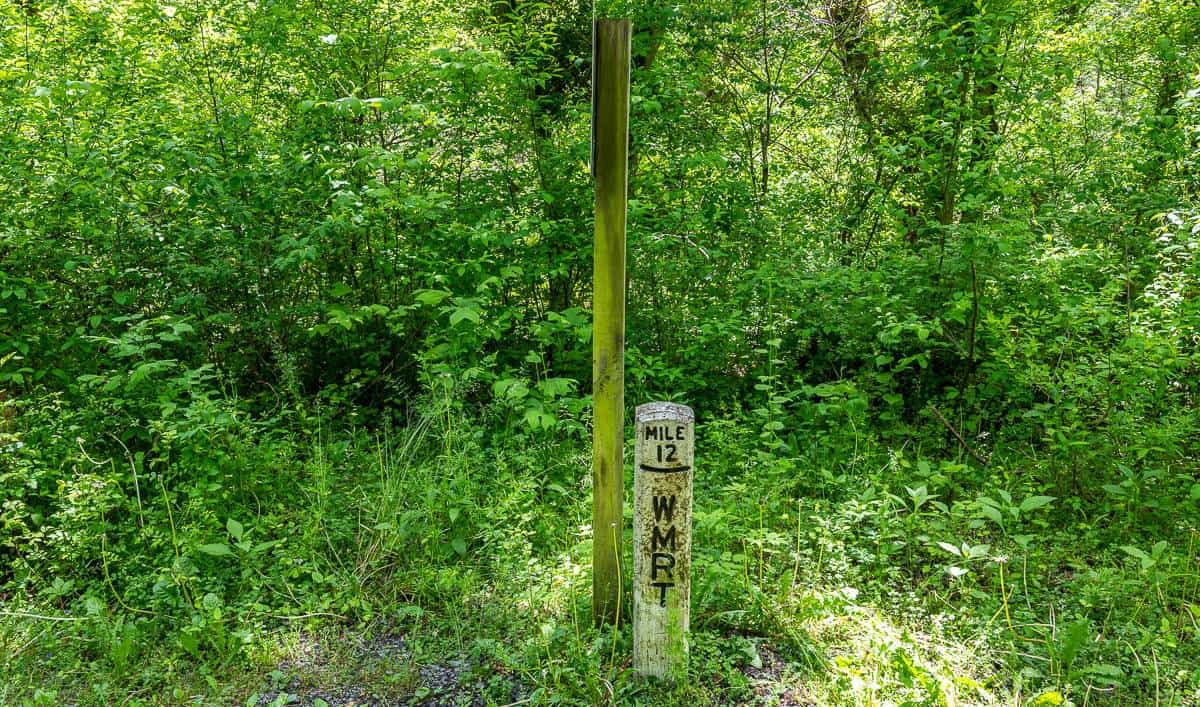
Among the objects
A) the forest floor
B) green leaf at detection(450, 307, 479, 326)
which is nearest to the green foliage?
the forest floor

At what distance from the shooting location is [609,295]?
272cm

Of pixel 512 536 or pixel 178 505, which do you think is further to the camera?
pixel 178 505

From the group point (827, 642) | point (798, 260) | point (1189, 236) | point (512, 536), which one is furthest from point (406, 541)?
point (1189, 236)

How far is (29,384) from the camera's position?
447 cm

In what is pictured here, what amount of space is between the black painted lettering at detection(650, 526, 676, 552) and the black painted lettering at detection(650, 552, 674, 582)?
3cm

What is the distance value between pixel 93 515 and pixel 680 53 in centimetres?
528

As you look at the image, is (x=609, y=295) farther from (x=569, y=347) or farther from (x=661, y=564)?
(x=569, y=347)

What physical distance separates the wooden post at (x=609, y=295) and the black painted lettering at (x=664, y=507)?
0.79 ft

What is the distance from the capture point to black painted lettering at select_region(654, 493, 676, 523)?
2562 millimetres

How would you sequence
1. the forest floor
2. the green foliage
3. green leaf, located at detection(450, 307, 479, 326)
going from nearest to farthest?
1. the forest floor
2. the green foliage
3. green leaf, located at detection(450, 307, 479, 326)

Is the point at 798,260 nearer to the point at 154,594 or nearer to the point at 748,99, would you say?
the point at 748,99

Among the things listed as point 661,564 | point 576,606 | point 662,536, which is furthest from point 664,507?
point 576,606

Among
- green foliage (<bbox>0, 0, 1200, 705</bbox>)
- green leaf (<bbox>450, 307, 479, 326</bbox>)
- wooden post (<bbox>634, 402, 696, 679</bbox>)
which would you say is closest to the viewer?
wooden post (<bbox>634, 402, 696, 679</bbox>)

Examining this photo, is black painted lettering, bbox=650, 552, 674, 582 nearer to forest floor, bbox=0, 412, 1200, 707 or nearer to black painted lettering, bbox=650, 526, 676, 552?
black painted lettering, bbox=650, 526, 676, 552
